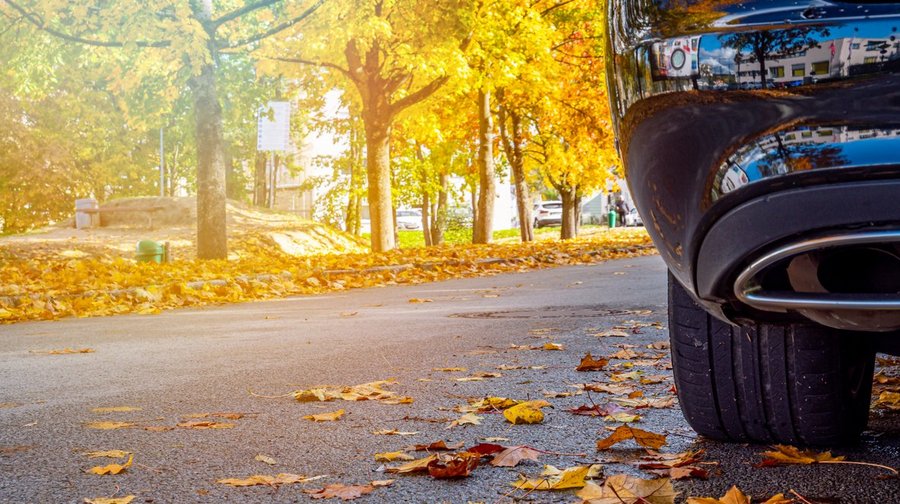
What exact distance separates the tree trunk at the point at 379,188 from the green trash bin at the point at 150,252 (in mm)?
4275

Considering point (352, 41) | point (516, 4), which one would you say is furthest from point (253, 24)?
point (516, 4)

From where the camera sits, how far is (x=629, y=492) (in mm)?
2492

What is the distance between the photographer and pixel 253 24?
74.7 feet

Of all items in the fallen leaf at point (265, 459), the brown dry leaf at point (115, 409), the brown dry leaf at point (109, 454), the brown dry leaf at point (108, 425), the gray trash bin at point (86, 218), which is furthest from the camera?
the gray trash bin at point (86, 218)

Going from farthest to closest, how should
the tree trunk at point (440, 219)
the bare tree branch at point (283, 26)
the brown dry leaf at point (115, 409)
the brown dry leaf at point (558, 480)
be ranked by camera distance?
the tree trunk at point (440, 219) < the bare tree branch at point (283, 26) < the brown dry leaf at point (115, 409) < the brown dry leaf at point (558, 480)

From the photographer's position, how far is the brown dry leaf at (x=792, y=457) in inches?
110

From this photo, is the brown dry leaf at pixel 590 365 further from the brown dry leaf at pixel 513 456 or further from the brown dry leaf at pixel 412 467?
the brown dry leaf at pixel 412 467

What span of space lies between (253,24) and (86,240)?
5.87m

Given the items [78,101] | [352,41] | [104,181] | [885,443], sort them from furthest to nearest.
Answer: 1. [104,181]
2. [78,101]
3. [352,41]
4. [885,443]

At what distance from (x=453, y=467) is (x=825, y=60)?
1481 mm

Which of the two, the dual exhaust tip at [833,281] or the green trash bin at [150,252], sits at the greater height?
the dual exhaust tip at [833,281]

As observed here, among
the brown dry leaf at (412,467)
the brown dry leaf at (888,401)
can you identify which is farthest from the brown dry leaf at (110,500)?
the brown dry leaf at (888,401)

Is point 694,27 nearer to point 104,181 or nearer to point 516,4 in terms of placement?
point 516,4

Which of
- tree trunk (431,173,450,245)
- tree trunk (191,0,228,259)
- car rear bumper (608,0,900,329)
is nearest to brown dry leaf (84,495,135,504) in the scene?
car rear bumper (608,0,900,329)
